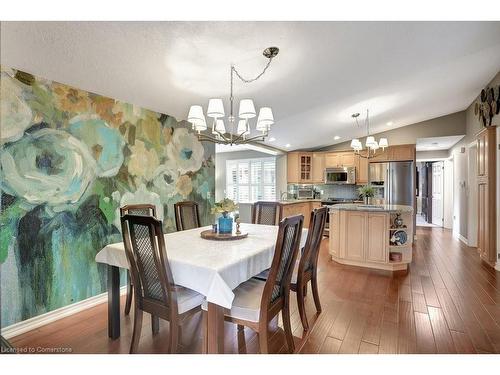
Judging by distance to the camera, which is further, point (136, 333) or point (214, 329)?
point (136, 333)

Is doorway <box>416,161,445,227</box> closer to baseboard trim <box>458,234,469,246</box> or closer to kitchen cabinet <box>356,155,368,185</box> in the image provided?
baseboard trim <box>458,234,469,246</box>

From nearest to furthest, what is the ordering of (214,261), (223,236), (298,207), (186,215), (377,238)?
(214,261) < (223,236) < (186,215) < (377,238) < (298,207)

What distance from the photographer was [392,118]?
511 cm

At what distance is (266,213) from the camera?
10.6 feet

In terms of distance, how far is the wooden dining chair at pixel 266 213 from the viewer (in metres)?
3.17

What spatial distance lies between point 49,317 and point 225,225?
1651mm

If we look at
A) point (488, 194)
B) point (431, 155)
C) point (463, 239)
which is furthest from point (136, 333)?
point (431, 155)

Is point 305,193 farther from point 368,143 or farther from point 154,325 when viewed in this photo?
point 154,325

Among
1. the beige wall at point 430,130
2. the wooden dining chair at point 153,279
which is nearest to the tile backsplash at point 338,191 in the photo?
the beige wall at point 430,130

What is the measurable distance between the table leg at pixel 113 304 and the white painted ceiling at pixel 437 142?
20.3ft

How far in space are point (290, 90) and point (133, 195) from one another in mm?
2179

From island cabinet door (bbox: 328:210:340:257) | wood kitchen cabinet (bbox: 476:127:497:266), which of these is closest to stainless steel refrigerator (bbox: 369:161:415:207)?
wood kitchen cabinet (bbox: 476:127:497:266)

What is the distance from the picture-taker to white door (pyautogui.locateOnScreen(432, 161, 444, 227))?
7.43 m
